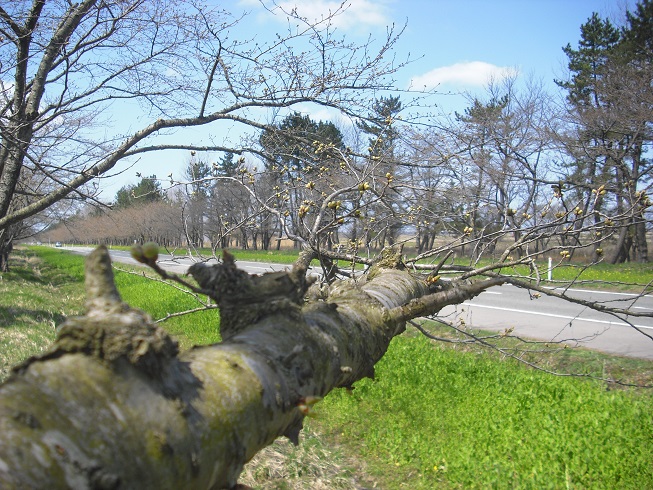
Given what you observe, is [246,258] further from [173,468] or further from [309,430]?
[173,468]

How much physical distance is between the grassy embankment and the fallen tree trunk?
134 inches

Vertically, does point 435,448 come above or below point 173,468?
below

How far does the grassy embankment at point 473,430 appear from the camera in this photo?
3.94m

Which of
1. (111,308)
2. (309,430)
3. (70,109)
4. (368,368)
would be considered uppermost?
(70,109)

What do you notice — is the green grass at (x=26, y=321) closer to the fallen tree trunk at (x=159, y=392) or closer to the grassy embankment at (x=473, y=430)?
the grassy embankment at (x=473, y=430)

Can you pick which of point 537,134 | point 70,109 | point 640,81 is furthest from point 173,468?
point 537,134

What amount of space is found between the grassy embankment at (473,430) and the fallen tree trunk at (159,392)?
342 cm

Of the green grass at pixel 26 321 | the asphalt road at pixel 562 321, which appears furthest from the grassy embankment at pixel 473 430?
the asphalt road at pixel 562 321

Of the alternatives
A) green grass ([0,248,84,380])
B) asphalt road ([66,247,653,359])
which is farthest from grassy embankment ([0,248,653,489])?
asphalt road ([66,247,653,359])

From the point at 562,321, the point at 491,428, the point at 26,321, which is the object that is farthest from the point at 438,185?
the point at 26,321

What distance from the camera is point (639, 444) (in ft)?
13.4

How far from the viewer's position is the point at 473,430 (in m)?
4.64

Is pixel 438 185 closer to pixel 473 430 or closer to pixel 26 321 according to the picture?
pixel 473 430

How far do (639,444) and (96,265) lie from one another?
4.71 metres
